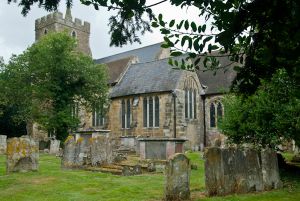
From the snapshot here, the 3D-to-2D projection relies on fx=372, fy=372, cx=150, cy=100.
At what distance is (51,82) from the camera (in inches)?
1139

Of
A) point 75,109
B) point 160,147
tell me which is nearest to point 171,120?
point 75,109

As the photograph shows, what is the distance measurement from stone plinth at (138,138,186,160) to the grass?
3.97 m

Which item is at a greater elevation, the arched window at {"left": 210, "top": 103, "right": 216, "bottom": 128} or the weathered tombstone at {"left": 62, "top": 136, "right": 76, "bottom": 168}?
the arched window at {"left": 210, "top": 103, "right": 216, "bottom": 128}

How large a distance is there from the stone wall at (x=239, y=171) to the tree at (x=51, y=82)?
19942 mm

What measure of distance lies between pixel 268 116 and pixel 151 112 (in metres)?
19.2

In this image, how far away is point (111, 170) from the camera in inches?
587

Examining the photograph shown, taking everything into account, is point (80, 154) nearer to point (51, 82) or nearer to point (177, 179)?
point (177, 179)

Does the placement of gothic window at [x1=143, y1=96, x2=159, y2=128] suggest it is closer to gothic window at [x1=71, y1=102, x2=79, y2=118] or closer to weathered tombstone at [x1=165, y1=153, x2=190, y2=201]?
gothic window at [x1=71, y1=102, x2=79, y2=118]

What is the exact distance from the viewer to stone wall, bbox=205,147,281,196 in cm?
964

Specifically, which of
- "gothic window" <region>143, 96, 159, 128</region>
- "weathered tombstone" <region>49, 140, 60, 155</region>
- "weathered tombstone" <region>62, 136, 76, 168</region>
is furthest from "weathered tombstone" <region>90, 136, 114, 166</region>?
"gothic window" <region>143, 96, 159, 128</region>

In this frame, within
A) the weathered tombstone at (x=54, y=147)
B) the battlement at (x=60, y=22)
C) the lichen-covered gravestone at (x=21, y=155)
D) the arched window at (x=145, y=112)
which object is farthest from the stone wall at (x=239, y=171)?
the battlement at (x=60, y=22)

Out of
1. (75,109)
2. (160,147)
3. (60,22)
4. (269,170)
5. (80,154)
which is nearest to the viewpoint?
(269,170)

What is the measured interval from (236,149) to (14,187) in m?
6.51

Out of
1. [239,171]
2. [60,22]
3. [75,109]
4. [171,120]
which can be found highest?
[60,22]
